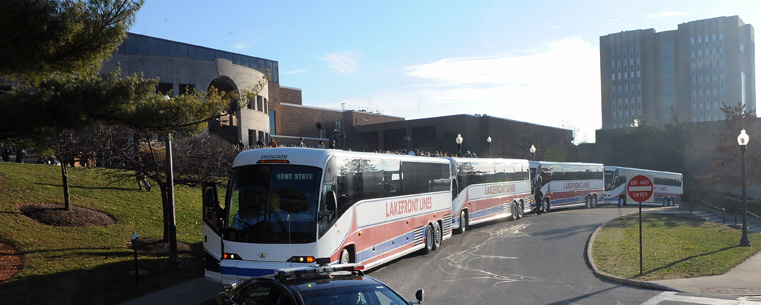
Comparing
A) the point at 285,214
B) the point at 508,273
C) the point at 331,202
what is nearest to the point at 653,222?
the point at 508,273

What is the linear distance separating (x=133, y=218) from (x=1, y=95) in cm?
955

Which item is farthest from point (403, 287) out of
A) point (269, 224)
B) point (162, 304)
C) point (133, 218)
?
point (133, 218)

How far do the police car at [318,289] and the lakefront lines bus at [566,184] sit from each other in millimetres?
33019

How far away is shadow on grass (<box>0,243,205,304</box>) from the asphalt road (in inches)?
213

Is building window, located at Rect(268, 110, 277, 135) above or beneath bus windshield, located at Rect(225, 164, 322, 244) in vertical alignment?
above

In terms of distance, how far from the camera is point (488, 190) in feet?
96.8

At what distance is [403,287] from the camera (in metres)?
13.7

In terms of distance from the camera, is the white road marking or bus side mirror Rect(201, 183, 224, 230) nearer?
the white road marking

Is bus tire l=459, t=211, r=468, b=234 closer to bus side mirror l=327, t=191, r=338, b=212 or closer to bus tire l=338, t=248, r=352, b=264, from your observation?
bus tire l=338, t=248, r=352, b=264

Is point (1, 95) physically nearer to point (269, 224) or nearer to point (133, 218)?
point (269, 224)

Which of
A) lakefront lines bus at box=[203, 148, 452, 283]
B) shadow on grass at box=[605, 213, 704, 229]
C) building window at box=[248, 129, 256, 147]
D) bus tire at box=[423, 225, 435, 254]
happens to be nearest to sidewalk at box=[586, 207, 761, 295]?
bus tire at box=[423, 225, 435, 254]

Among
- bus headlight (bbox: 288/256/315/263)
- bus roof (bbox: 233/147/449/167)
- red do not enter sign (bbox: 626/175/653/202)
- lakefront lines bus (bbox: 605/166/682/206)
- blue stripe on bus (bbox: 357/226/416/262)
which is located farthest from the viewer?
lakefront lines bus (bbox: 605/166/682/206)

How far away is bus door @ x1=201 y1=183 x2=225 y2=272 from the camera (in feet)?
41.2

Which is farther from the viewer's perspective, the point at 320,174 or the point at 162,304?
the point at 320,174
